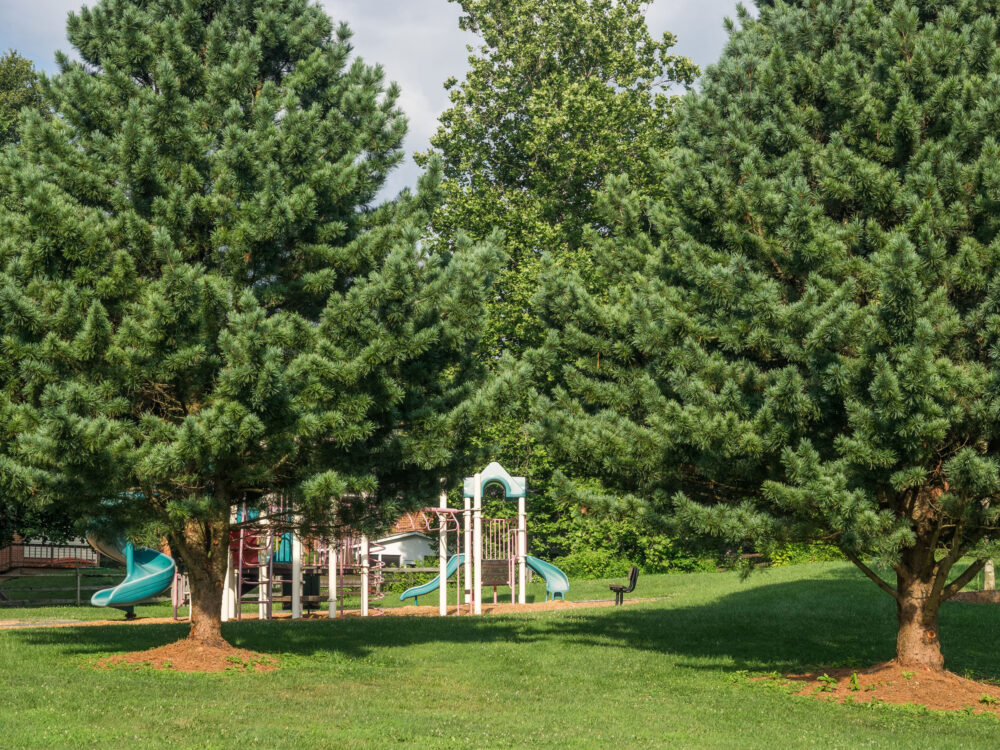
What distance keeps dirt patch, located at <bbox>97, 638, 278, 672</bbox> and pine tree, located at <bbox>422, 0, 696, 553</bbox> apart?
61.0 feet

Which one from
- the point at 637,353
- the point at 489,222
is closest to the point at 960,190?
the point at 637,353

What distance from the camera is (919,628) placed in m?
11.8

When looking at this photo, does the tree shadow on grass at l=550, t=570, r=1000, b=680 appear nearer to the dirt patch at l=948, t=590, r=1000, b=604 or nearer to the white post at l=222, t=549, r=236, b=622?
the dirt patch at l=948, t=590, r=1000, b=604

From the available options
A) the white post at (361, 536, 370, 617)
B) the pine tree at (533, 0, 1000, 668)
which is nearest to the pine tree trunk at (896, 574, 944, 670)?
the pine tree at (533, 0, 1000, 668)

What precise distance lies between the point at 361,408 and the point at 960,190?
6.74 metres

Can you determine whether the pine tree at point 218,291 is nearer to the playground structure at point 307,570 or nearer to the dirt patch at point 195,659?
the dirt patch at point 195,659

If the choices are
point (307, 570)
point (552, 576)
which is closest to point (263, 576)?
point (307, 570)

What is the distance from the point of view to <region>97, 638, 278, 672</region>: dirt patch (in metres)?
12.2

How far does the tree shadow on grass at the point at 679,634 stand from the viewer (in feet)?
45.6

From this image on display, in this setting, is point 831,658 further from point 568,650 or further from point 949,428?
point 949,428

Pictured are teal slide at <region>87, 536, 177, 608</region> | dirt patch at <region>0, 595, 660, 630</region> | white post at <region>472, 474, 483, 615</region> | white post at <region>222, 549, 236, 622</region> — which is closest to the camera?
teal slide at <region>87, 536, 177, 608</region>

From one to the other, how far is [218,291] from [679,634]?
876 centimetres

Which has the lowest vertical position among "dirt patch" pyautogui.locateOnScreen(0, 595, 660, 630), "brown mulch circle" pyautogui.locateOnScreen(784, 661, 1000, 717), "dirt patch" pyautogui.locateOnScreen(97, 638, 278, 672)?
"brown mulch circle" pyautogui.locateOnScreen(784, 661, 1000, 717)

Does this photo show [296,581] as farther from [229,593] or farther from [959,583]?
[959,583]
